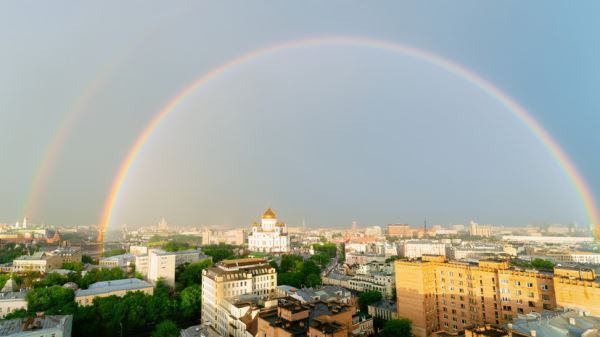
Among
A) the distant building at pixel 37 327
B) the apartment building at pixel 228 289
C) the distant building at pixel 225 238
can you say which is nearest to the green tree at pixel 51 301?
the distant building at pixel 37 327

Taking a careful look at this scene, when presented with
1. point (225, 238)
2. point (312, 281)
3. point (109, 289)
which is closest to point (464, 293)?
point (312, 281)

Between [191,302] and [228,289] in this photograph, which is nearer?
[228,289]

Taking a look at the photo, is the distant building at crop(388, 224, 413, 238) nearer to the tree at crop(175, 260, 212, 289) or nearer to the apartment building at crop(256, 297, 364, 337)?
the tree at crop(175, 260, 212, 289)

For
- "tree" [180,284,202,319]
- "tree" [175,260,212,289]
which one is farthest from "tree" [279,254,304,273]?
"tree" [180,284,202,319]

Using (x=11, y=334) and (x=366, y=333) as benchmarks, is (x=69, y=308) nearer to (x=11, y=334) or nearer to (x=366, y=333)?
(x=11, y=334)

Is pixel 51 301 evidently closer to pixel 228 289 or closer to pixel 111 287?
pixel 111 287

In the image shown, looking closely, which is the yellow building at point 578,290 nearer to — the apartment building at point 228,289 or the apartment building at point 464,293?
the apartment building at point 464,293

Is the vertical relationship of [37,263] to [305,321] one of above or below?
below
